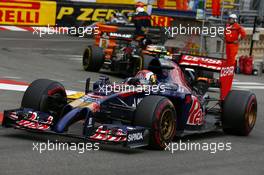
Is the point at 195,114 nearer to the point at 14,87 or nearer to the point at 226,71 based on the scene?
the point at 226,71

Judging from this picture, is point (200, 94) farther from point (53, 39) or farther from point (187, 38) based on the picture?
point (53, 39)

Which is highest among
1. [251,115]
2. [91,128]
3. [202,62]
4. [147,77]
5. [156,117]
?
[202,62]

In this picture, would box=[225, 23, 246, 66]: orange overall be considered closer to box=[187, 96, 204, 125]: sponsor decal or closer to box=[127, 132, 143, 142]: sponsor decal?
box=[187, 96, 204, 125]: sponsor decal

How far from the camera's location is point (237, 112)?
11164 millimetres

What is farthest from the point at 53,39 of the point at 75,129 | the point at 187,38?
the point at 75,129

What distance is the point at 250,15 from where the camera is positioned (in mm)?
29281

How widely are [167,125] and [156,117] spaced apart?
0.43 metres

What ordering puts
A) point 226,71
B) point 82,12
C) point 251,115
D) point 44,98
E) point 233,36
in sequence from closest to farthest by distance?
point 44,98
point 251,115
point 226,71
point 233,36
point 82,12

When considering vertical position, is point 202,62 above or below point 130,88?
above

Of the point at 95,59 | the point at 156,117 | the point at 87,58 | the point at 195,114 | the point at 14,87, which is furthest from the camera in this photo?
the point at 87,58

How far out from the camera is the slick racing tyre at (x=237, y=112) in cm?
1116

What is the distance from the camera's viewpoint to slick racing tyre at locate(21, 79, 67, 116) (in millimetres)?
9914

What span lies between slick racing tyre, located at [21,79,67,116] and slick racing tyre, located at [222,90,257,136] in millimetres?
2530

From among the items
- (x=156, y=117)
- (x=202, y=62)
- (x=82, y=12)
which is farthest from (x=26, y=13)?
(x=156, y=117)
